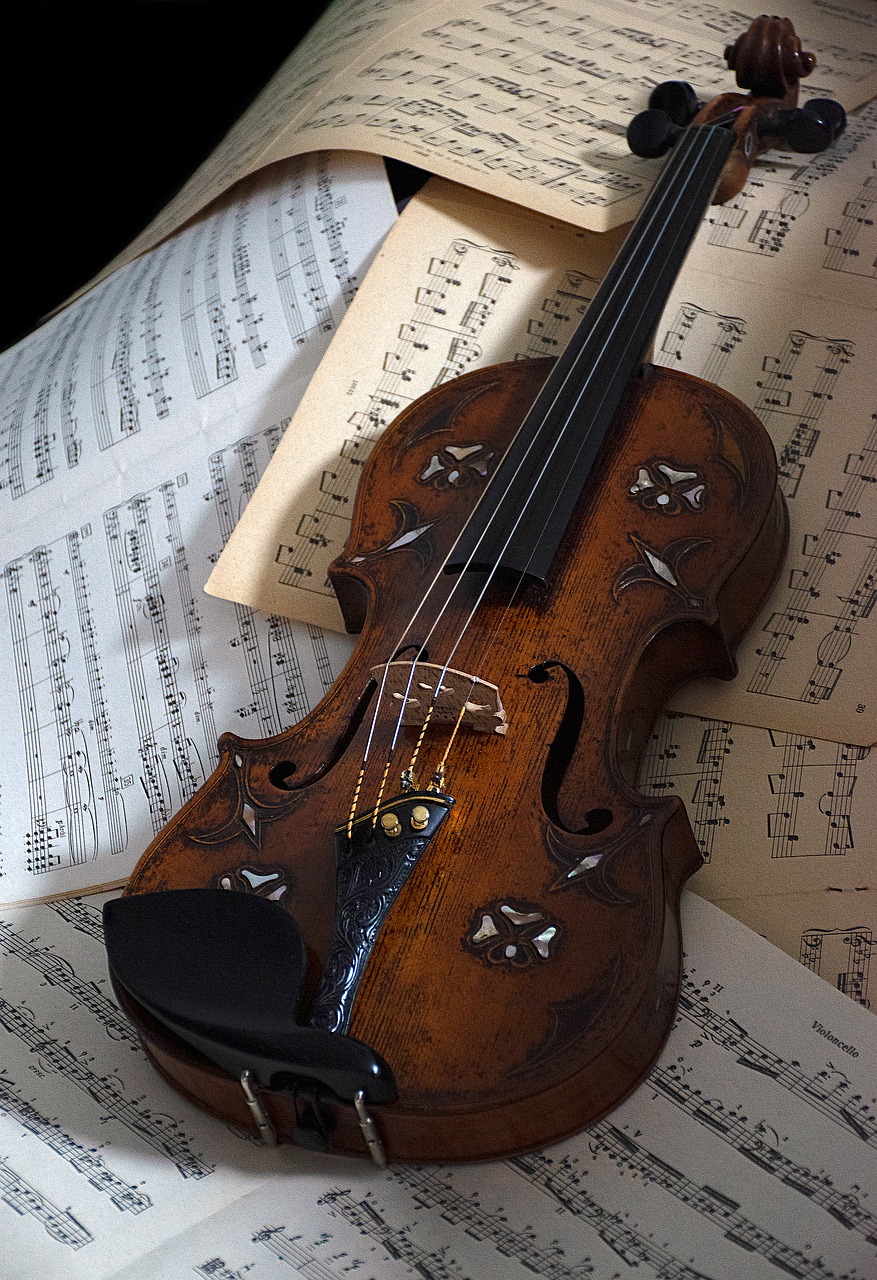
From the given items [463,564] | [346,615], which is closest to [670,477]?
[463,564]

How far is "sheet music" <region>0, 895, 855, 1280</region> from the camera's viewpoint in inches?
34.3

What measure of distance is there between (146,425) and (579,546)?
711 millimetres

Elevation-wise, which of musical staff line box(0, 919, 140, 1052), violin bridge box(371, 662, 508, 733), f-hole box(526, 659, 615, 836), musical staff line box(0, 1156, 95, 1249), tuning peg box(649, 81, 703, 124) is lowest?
musical staff line box(0, 1156, 95, 1249)

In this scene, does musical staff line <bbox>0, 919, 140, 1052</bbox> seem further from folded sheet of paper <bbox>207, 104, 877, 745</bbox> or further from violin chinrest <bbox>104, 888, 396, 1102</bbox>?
folded sheet of paper <bbox>207, 104, 877, 745</bbox>

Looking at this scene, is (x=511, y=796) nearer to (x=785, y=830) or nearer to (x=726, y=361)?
(x=785, y=830)

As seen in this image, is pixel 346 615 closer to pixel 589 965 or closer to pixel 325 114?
pixel 589 965

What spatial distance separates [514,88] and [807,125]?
0.48 m

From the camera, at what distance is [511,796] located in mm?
959

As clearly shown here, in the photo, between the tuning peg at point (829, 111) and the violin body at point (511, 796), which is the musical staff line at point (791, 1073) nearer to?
the violin body at point (511, 796)

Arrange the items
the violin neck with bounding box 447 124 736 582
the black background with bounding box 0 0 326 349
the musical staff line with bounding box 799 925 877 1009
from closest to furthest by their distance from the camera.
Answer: the musical staff line with bounding box 799 925 877 1009
the violin neck with bounding box 447 124 736 582
the black background with bounding box 0 0 326 349

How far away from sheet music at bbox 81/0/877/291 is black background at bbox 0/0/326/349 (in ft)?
2.24

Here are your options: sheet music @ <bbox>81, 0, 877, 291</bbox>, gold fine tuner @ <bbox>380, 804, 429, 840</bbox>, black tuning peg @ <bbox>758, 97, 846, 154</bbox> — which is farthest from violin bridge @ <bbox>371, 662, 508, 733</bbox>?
black tuning peg @ <bbox>758, 97, 846, 154</bbox>

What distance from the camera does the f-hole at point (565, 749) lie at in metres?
0.94

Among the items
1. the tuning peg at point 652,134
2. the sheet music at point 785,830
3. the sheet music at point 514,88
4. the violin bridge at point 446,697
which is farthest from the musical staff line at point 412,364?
the sheet music at point 785,830
